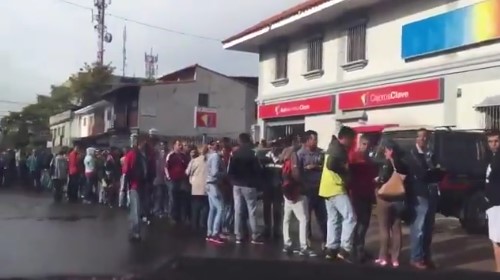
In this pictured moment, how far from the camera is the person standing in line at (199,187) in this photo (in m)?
14.1

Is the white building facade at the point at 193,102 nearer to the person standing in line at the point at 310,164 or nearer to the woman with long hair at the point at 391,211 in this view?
the person standing in line at the point at 310,164

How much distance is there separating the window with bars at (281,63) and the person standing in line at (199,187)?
13087 mm

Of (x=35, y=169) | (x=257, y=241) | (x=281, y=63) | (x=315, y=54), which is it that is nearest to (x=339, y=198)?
(x=257, y=241)

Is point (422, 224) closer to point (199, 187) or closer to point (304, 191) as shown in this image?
point (304, 191)

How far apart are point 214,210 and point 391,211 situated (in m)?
A: 4.18

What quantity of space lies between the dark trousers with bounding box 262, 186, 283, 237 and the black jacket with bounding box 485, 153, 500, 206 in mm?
5167

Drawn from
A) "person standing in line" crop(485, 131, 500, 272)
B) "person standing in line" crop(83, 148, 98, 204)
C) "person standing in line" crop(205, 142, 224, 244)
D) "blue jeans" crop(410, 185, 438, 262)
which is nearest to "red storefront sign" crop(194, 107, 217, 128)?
"person standing in line" crop(83, 148, 98, 204)

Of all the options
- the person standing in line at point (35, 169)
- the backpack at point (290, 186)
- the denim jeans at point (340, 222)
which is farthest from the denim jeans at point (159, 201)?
the person standing in line at point (35, 169)

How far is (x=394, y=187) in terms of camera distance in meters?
9.81

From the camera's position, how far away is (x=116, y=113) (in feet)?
171

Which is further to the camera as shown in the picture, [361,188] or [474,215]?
[474,215]

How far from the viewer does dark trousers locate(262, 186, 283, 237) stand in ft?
45.0

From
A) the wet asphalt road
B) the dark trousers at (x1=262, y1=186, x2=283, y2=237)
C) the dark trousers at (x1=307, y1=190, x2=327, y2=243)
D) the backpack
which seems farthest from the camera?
the dark trousers at (x1=262, y1=186, x2=283, y2=237)

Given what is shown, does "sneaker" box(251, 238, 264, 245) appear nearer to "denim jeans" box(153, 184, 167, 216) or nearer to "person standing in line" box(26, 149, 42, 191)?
"denim jeans" box(153, 184, 167, 216)
